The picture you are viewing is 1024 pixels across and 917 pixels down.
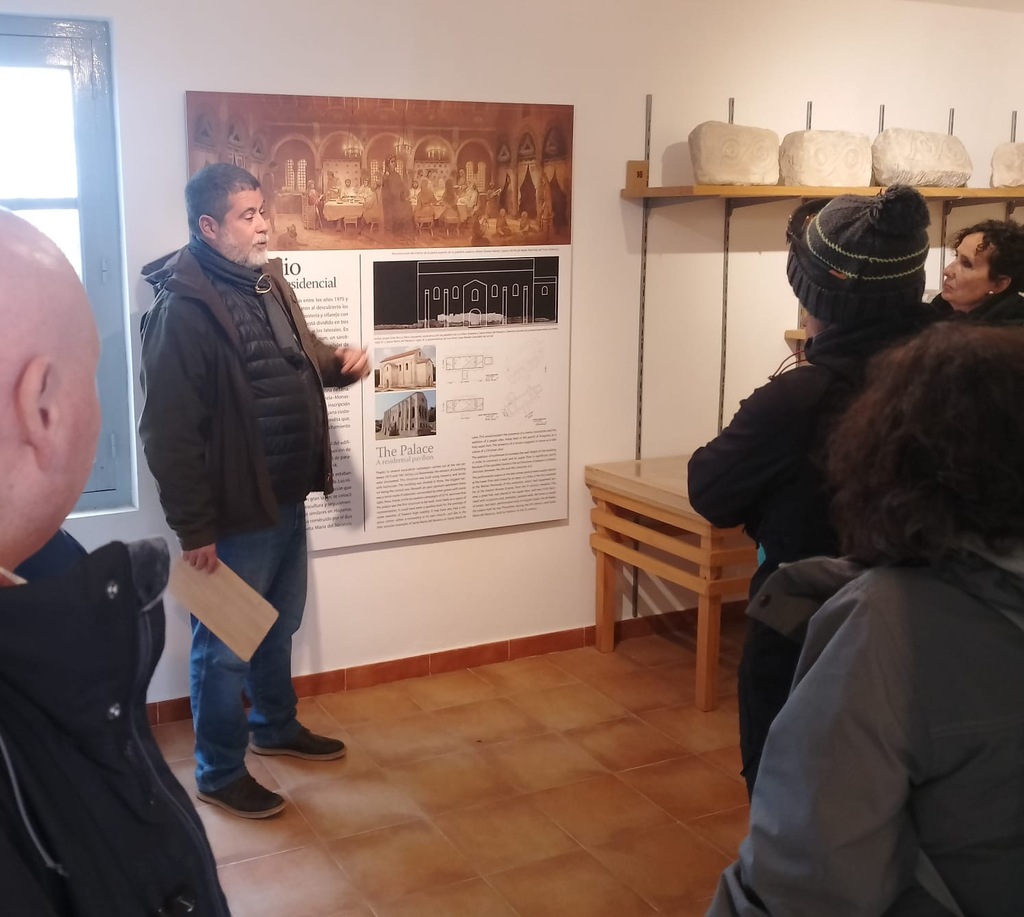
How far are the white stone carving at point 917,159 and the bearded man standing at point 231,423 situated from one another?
2305 millimetres

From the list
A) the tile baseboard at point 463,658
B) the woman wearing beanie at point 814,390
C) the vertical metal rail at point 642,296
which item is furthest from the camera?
the vertical metal rail at point 642,296

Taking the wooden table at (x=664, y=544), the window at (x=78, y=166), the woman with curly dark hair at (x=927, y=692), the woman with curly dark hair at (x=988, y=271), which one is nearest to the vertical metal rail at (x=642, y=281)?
the wooden table at (x=664, y=544)

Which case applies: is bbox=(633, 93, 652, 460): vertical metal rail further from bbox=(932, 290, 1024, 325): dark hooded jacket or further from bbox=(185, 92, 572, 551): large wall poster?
bbox=(932, 290, 1024, 325): dark hooded jacket

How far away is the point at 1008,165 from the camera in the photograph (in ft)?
15.0

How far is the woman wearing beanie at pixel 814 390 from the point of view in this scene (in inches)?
76.7

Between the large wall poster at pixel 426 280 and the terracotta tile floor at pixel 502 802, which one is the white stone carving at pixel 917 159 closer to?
the large wall poster at pixel 426 280

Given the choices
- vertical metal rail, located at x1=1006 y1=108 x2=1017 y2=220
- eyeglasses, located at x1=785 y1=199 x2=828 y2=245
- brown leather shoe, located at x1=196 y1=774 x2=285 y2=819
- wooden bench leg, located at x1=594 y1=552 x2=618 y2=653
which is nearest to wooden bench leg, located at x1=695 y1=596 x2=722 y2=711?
wooden bench leg, located at x1=594 y1=552 x2=618 y2=653

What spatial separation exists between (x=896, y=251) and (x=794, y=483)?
445 mm

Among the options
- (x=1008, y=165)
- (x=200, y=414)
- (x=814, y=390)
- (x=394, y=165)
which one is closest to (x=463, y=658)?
(x=200, y=414)

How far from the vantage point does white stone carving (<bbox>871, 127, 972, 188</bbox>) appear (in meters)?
4.27

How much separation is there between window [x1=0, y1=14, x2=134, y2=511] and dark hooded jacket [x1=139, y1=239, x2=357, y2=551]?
423mm

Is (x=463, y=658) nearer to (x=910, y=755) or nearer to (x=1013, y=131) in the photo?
(x=910, y=755)

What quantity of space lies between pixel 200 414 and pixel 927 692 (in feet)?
7.03

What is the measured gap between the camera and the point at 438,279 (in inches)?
147
